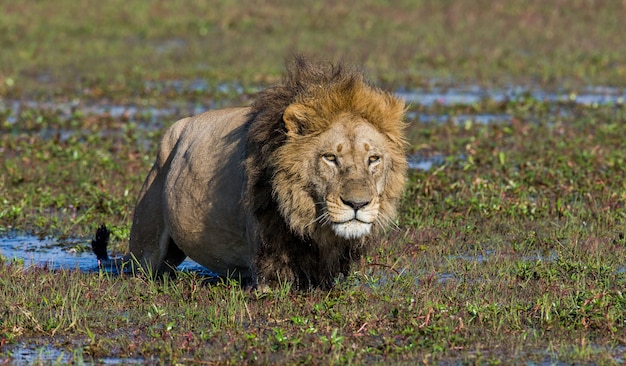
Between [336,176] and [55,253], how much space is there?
3.58 metres

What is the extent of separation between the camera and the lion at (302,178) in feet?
19.6

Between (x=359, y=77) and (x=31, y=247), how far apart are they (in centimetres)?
381

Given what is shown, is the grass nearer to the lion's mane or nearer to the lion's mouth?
the lion's mane

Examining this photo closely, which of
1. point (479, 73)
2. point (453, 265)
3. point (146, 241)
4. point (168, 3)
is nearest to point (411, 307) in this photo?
point (453, 265)

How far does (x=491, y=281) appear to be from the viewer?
711cm

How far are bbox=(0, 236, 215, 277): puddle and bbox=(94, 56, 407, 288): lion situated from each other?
3.89 ft

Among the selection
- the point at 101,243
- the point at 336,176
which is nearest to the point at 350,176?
the point at 336,176

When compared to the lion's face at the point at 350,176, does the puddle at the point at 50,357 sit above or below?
below

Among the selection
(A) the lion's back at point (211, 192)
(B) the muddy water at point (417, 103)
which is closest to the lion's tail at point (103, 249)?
(A) the lion's back at point (211, 192)

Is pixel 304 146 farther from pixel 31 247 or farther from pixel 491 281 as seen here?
pixel 31 247

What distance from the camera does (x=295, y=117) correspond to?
19.9 feet

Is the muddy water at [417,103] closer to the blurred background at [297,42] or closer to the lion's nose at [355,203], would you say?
the blurred background at [297,42]

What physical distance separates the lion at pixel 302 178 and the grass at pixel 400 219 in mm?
252

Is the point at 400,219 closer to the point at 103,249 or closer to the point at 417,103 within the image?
the point at 103,249
